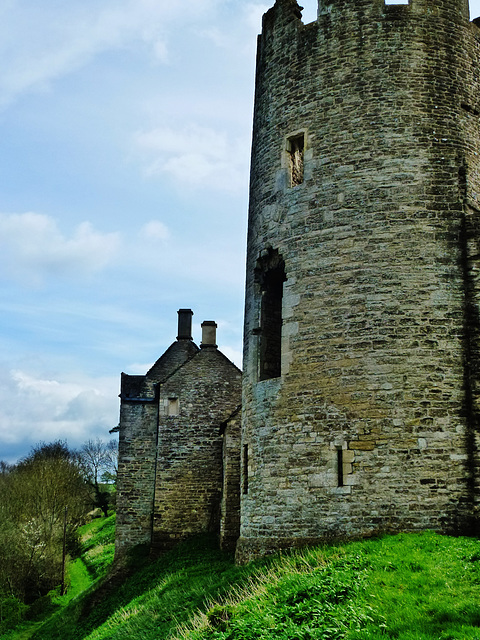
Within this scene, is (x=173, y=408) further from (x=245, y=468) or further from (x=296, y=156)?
(x=296, y=156)

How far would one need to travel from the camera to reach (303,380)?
12641 mm

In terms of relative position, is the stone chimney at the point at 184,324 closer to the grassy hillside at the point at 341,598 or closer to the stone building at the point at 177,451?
the stone building at the point at 177,451

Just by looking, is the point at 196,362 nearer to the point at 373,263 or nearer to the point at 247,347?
the point at 247,347

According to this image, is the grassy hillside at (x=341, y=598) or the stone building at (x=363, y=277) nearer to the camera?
the grassy hillside at (x=341, y=598)

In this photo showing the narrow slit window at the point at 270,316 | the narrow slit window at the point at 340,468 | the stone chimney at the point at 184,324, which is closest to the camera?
the narrow slit window at the point at 340,468

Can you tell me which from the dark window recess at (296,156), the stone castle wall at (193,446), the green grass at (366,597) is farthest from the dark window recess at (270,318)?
the stone castle wall at (193,446)

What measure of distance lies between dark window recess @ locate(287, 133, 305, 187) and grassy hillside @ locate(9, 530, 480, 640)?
7001mm

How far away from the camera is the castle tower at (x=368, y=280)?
38.2 ft

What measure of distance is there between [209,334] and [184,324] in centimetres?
395

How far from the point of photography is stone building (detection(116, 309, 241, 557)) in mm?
21938

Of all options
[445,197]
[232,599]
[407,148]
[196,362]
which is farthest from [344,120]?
[196,362]

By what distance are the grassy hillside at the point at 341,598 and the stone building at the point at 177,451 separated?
7.25m

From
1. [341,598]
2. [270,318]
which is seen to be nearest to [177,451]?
[270,318]

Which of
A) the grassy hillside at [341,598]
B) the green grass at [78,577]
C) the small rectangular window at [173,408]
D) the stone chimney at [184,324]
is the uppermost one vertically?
the stone chimney at [184,324]
